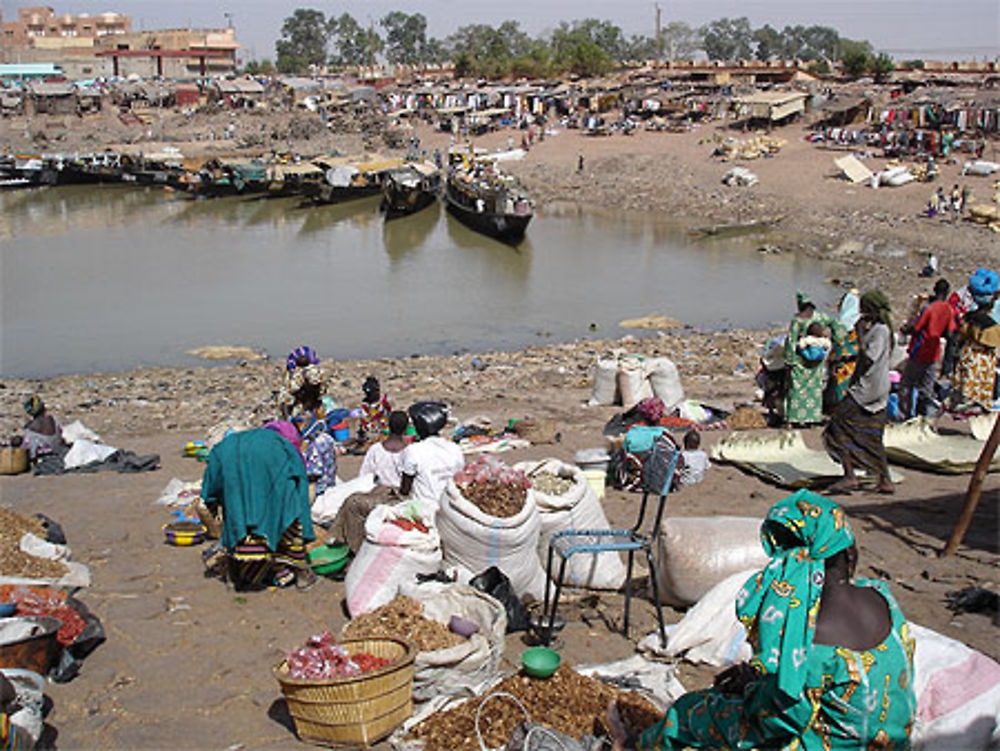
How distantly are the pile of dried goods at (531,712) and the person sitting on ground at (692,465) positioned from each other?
293 centimetres

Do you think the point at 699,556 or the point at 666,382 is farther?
the point at 666,382

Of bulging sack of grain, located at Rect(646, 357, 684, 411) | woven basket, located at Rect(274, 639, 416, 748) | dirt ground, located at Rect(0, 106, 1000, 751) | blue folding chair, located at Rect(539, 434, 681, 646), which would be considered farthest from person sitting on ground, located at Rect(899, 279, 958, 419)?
woven basket, located at Rect(274, 639, 416, 748)

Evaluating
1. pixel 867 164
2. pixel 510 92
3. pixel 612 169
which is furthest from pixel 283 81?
pixel 867 164

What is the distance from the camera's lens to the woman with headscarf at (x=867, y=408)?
563 cm

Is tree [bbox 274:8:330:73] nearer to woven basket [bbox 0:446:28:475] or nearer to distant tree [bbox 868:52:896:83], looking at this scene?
distant tree [bbox 868:52:896:83]

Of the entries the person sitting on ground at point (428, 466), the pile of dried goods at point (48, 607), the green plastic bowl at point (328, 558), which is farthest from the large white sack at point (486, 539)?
the pile of dried goods at point (48, 607)

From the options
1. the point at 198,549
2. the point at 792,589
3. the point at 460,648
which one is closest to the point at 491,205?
the point at 198,549

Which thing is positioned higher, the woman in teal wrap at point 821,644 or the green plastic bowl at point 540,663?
the woman in teal wrap at point 821,644

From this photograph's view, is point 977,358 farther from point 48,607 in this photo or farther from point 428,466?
point 48,607

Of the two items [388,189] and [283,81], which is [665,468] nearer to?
[388,189]

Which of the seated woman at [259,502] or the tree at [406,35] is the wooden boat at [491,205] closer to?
the seated woman at [259,502]

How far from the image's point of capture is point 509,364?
42.8ft

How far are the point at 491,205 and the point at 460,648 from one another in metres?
22.6

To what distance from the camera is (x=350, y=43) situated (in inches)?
3989
